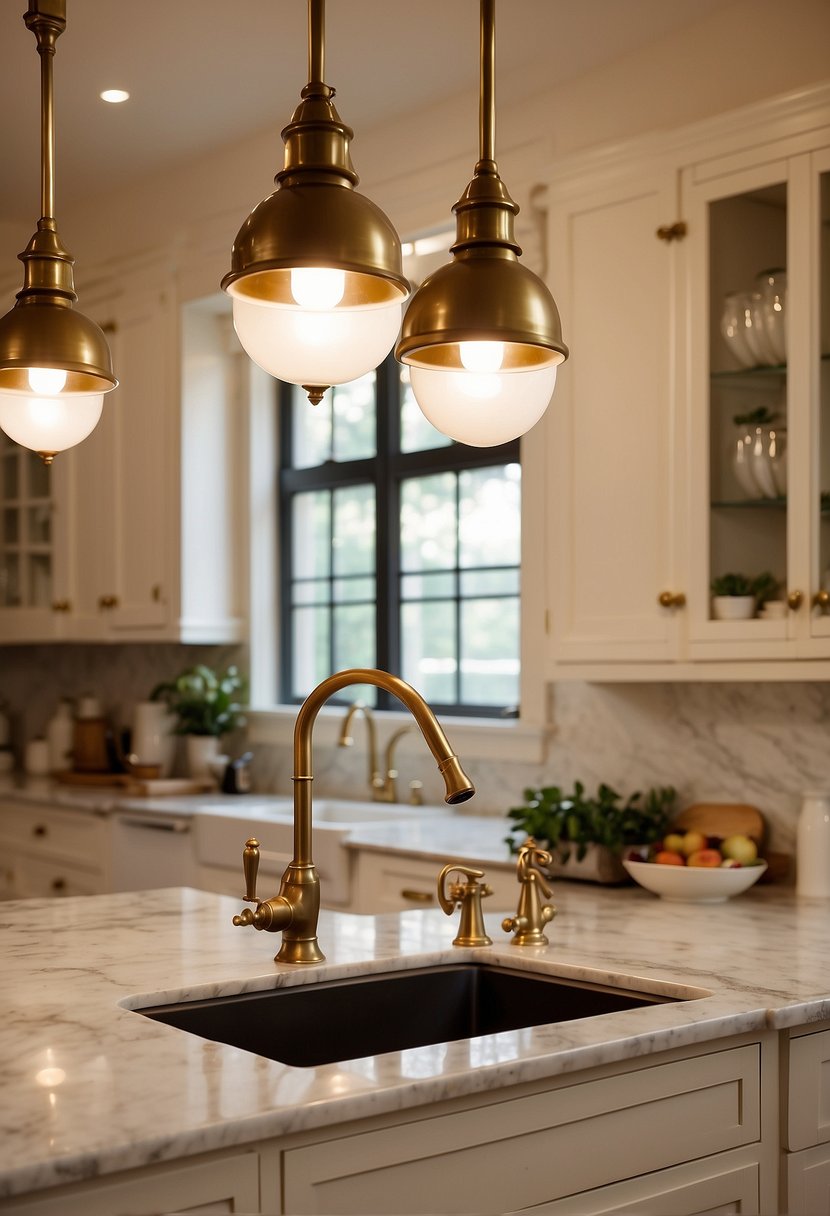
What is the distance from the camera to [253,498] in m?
4.91

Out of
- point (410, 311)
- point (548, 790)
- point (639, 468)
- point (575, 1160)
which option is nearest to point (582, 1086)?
point (575, 1160)

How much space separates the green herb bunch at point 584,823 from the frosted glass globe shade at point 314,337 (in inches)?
61.2

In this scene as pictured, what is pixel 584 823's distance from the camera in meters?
3.05

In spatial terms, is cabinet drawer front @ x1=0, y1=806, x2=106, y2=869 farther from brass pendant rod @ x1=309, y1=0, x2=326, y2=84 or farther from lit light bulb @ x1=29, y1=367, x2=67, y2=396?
brass pendant rod @ x1=309, y1=0, x2=326, y2=84

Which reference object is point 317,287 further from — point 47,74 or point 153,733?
point 153,733

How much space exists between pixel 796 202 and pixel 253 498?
2522 millimetres

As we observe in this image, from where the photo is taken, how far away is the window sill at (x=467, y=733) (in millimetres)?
3830

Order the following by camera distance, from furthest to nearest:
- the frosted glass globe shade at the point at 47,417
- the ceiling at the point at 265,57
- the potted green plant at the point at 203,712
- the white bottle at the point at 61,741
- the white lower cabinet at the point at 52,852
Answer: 1. the white bottle at the point at 61,741
2. the potted green plant at the point at 203,712
3. the white lower cabinet at the point at 52,852
4. the ceiling at the point at 265,57
5. the frosted glass globe shade at the point at 47,417

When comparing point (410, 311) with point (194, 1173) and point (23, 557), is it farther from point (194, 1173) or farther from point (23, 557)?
point (23, 557)

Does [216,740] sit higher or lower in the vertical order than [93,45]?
lower

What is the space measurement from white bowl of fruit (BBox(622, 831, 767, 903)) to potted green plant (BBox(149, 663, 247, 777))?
7.18 feet

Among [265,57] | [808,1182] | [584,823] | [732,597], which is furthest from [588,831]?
[265,57]

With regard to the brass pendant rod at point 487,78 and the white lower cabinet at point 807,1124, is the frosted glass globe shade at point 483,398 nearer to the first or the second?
the brass pendant rod at point 487,78

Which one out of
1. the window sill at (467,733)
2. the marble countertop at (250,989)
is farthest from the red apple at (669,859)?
the window sill at (467,733)
